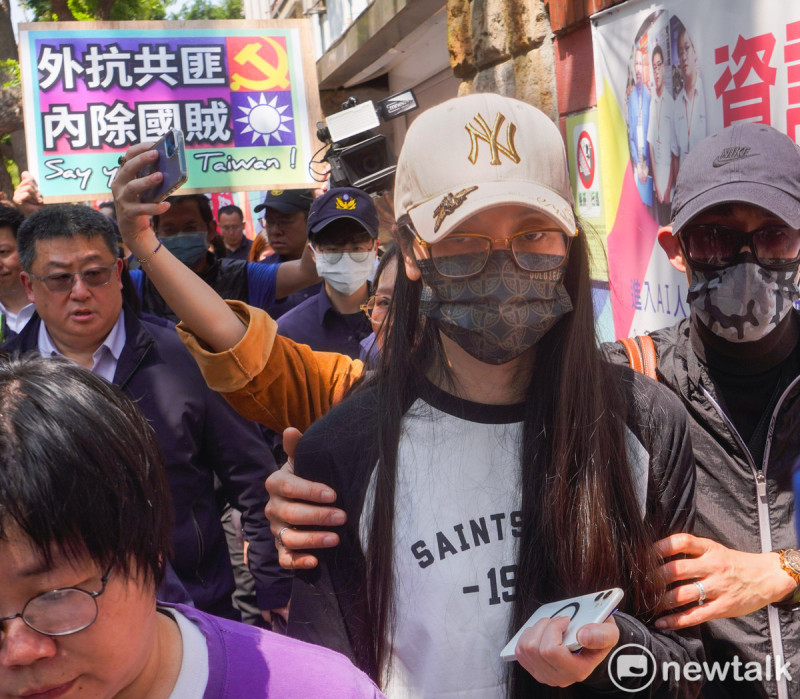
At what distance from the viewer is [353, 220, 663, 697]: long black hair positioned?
1.43 meters

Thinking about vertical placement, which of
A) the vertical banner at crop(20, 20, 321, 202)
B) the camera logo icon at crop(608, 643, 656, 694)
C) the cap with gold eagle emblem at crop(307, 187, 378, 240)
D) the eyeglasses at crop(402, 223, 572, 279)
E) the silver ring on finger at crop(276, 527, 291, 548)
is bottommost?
the camera logo icon at crop(608, 643, 656, 694)

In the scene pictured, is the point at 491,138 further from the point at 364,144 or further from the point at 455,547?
the point at 364,144

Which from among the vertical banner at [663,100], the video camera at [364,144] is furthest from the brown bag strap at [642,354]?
the video camera at [364,144]

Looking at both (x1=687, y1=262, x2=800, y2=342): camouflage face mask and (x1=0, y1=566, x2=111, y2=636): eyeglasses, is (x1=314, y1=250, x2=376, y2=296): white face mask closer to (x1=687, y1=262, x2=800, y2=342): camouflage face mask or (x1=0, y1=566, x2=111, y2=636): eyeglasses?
(x1=687, y1=262, x2=800, y2=342): camouflage face mask

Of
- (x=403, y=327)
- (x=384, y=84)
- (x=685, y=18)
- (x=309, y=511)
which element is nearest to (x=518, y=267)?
(x=403, y=327)

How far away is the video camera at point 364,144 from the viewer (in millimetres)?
4012

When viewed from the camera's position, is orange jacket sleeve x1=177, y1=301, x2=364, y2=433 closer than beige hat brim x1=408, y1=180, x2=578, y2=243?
No

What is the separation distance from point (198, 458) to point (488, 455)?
1451mm

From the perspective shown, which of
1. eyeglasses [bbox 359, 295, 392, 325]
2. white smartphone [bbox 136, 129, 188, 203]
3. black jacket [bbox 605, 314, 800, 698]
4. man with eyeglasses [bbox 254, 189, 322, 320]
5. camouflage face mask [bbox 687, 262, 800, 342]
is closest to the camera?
black jacket [bbox 605, 314, 800, 698]

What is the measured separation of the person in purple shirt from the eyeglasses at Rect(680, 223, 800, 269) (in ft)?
4.19

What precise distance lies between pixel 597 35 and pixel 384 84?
8.30m

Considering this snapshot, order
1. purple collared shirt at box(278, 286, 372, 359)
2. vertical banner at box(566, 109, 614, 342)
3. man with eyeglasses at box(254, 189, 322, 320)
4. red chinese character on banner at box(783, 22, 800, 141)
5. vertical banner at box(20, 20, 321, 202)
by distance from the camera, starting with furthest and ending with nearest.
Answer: man with eyeglasses at box(254, 189, 322, 320), vertical banner at box(20, 20, 321, 202), vertical banner at box(566, 109, 614, 342), purple collared shirt at box(278, 286, 372, 359), red chinese character on banner at box(783, 22, 800, 141)

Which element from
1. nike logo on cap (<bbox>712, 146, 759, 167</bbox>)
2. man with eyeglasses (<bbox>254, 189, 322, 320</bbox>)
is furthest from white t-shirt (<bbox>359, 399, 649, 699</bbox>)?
man with eyeglasses (<bbox>254, 189, 322, 320</bbox>)

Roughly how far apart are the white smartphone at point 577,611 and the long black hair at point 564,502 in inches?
3.5
